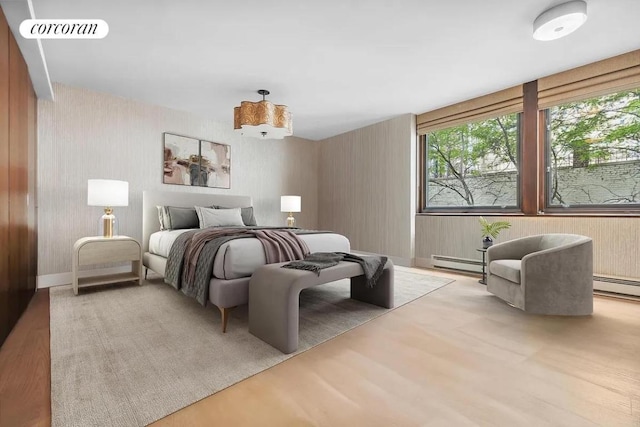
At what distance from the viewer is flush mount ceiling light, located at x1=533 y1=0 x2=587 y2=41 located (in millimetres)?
2135

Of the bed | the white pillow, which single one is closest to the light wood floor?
the bed

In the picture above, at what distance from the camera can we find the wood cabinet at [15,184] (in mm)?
1952

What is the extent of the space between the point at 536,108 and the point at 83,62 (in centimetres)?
522

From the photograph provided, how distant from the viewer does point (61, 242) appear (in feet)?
11.3

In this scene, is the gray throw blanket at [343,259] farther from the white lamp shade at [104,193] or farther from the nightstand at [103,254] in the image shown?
the white lamp shade at [104,193]

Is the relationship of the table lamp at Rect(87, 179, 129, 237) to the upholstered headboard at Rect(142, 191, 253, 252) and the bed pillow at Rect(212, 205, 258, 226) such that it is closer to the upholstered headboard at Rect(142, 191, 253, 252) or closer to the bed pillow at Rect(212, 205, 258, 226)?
the upholstered headboard at Rect(142, 191, 253, 252)

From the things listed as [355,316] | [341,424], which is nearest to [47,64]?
[355,316]

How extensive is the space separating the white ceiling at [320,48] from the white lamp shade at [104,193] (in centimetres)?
125

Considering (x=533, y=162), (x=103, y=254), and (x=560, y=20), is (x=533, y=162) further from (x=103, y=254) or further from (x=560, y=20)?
(x=103, y=254)

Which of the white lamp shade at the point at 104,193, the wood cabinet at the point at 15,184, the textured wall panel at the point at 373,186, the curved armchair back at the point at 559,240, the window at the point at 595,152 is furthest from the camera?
the textured wall panel at the point at 373,186

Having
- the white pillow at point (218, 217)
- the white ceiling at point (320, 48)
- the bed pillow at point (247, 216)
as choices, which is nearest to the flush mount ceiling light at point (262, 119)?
the white ceiling at point (320, 48)

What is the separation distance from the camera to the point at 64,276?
11.3ft

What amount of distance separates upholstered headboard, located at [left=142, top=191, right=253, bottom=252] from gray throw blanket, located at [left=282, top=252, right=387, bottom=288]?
8.69 feet

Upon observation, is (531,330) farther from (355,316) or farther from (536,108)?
(536,108)
